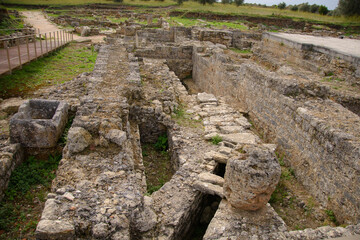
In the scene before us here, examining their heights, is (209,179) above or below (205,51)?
below

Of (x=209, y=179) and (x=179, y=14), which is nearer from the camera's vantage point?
(x=209, y=179)

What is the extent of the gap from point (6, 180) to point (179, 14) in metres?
31.8

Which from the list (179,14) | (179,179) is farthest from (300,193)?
(179,14)

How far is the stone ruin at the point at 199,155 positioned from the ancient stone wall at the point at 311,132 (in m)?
0.02

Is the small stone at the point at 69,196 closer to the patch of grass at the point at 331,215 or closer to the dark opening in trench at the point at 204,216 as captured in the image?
the dark opening in trench at the point at 204,216

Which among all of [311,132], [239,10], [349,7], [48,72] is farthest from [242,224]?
[349,7]

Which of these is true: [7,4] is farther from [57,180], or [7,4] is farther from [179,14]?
[57,180]

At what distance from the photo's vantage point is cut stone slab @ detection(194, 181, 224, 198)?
15.0ft

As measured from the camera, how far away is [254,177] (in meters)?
3.77

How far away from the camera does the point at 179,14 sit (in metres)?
33.1

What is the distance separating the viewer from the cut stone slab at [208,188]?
4.57 m

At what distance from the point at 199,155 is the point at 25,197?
3.39 meters

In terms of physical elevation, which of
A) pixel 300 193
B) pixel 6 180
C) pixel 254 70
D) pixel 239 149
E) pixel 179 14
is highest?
pixel 179 14

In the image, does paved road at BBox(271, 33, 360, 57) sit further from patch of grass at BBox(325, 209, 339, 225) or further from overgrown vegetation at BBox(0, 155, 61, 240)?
overgrown vegetation at BBox(0, 155, 61, 240)
